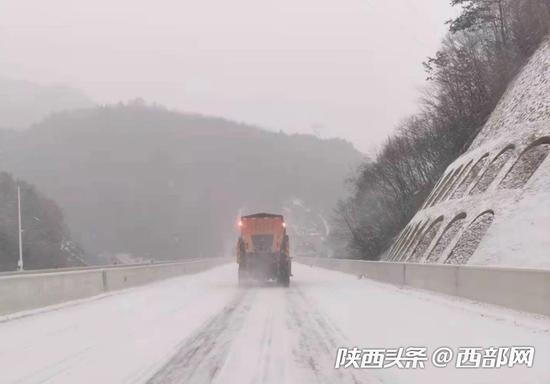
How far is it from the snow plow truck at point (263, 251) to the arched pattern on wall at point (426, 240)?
732cm

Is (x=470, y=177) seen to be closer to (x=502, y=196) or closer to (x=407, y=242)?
(x=502, y=196)

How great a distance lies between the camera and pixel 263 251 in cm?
2511

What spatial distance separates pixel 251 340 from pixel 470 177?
2137 cm

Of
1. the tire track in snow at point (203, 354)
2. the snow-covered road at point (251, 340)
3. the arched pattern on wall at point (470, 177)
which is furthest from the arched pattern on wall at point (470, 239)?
the tire track in snow at point (203, 354)

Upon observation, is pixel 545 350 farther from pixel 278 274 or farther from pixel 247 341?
pixel 278 274

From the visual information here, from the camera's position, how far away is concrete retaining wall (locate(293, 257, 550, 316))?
33.6 ft

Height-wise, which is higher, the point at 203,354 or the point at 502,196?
the point at 502,196

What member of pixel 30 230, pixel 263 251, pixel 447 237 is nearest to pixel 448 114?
pixel 447 237

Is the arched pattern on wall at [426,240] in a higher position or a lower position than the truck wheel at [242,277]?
higher

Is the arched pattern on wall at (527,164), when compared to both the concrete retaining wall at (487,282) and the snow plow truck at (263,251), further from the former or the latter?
the snow plow truck at (263,251)

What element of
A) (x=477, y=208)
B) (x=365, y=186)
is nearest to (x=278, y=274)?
(x=477, y=208)

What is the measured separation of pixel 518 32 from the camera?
35.2 metres

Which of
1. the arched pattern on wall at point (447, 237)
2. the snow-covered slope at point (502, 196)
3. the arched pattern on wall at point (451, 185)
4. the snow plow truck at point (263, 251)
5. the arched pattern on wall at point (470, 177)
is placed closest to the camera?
the snow-covered slope at point (502, 196)

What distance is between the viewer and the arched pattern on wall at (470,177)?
27.0 m
